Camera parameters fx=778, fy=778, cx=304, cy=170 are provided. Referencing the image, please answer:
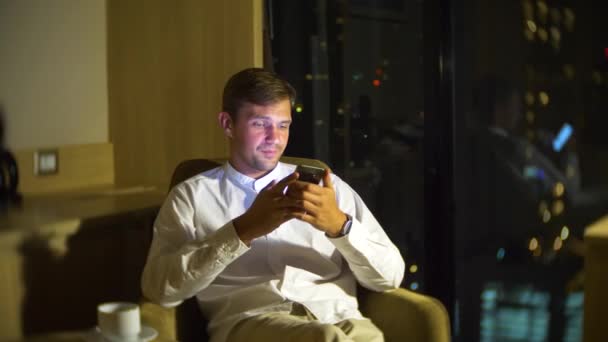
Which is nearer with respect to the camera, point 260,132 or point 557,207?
point 260,132

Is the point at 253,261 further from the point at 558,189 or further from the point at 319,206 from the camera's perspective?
the point at 558,189

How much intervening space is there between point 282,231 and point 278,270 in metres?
0.11

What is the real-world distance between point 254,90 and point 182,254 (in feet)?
1.54

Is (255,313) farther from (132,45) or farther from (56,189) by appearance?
(132,45)

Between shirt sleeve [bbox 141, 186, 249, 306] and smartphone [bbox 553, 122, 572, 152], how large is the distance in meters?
2.33

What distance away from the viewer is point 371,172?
11.5ft

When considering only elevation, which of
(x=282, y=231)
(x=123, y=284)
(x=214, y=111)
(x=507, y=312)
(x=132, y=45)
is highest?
(x=132, y=45)

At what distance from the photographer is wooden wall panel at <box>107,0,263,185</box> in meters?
2.64

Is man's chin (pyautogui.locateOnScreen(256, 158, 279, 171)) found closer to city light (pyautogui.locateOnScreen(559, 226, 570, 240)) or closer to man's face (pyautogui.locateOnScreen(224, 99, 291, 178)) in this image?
man's face (pyautogui.locateOnScreen(224, 99, 291, 178))

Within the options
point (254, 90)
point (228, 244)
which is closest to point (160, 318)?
point (228, 244)

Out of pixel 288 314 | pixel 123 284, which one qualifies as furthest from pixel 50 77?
pixel 288 314

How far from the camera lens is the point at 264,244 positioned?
6.94 feet

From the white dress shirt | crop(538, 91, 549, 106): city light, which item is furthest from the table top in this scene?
crop(538, 91, 549, 106): city light

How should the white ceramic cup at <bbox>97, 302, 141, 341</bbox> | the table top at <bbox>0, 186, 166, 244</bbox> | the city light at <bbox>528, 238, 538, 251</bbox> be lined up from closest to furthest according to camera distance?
the white ceramic cup at <bbox>97, 302, 141, 341</bbox>, the table top at <bbox>0, 186, 166, 244</bbox>, the city light at <bbox>528, 238, 538, 251</bbox>
